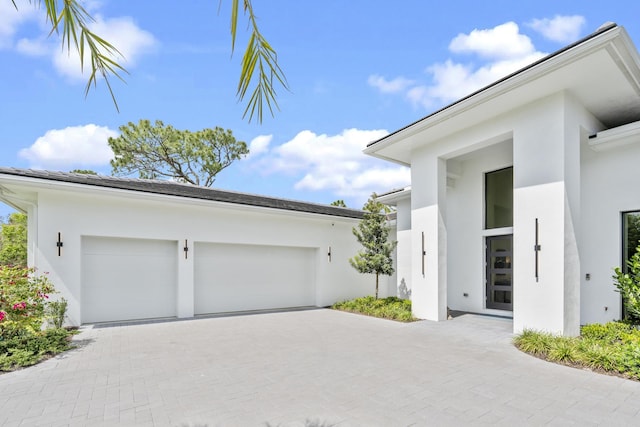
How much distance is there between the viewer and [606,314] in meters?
7.52

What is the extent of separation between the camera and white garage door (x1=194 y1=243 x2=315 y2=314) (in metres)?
10.2

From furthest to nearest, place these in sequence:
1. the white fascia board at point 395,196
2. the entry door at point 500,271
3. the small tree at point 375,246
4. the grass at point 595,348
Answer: the white fascia board at point 395,196 → the small tree at point 375,246 → the entry door at point 500,271 → the grass at point 595,348

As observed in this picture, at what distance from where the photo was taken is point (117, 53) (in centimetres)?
207

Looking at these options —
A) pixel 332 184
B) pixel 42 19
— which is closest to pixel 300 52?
pixel 42 19

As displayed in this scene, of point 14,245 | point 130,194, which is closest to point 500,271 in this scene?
point 130,194

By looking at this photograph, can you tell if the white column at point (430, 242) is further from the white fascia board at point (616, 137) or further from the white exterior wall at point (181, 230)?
the white exterior wall at point (181, 230)

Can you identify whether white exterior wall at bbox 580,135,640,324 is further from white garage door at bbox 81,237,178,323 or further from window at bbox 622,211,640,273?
white garage door at bbox 81,237,178,323

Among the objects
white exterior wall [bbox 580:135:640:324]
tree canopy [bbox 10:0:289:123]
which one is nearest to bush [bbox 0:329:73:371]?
tree canopy [bbox 10:0:289:123]

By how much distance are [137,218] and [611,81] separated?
36.6 ft

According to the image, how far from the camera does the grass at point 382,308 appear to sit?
9289 millimetres

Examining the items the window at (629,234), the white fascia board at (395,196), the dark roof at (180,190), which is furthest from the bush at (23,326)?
the window at (629,234)

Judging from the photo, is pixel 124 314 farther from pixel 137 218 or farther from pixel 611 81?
pixel 611 81

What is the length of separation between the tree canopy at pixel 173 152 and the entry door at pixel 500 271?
1700 cm

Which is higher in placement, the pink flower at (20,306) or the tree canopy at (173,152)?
the tree canopy at (173,152)
